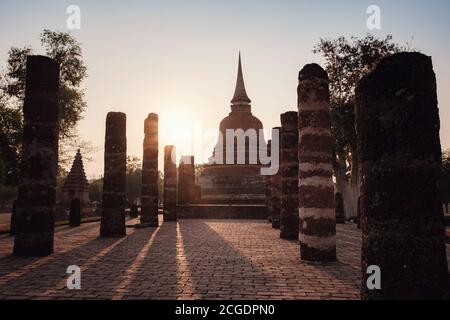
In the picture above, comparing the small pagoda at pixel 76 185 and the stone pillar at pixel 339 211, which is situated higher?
the small pagoda at pixel 76 185

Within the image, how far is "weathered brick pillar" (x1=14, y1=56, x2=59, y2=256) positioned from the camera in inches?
331

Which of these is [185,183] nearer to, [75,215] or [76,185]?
[76,185]

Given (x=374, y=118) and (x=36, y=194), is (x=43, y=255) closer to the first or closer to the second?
(x=36, y=194)

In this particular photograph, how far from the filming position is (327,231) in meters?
7.82

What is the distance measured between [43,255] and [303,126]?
6.30m

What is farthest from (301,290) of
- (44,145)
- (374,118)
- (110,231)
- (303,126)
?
(110,231)

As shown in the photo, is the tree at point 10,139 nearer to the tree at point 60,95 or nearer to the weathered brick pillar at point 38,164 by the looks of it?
the tree at point 60,95

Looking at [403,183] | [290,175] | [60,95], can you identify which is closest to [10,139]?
[60,95]

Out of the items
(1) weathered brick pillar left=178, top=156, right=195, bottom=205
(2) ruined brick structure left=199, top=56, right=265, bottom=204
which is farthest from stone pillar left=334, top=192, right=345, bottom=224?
(1) weathered brick pillar left=178, top=156, right=195, bottom=205

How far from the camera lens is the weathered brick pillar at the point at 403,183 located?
3035 millimetres

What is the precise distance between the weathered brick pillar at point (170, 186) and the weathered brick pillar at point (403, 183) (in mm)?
17924

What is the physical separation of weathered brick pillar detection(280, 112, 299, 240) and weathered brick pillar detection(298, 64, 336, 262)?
2944 millimetres

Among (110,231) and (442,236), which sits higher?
(442,236)

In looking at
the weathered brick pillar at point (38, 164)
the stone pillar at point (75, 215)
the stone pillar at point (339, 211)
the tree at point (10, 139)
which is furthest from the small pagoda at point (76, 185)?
the weathered brick pillar at point (38, 164)
